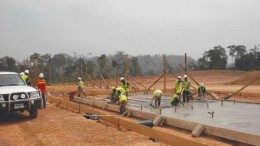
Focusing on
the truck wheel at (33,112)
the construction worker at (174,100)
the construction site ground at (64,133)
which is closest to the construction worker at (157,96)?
the construction worker at (174,100)

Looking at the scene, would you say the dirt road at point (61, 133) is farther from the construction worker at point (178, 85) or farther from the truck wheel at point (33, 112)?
the construction worker at point (178, 85)

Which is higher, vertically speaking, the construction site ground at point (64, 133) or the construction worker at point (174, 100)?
the construction worker at point (174, 100)

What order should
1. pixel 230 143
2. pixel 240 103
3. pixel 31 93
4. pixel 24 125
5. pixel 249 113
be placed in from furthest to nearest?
pixel 240 103
pixel 249 113
pixel 31 93
pixel 24 125
pixel 230 143

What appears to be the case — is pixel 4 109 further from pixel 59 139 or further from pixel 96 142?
pixel 96 142

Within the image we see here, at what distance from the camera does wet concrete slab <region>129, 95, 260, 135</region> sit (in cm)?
1102

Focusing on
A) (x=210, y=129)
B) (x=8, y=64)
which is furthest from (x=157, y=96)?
(x=8, y=64)

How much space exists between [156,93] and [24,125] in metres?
6.59

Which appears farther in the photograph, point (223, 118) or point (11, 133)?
point (223, 118)

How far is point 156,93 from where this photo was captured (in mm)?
15352

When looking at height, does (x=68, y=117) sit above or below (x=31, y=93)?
below

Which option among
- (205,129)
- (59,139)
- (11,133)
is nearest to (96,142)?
(59,139)

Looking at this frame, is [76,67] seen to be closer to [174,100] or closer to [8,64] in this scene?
[8,64]

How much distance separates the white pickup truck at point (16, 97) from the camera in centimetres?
1087

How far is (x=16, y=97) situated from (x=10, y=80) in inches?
59.9
